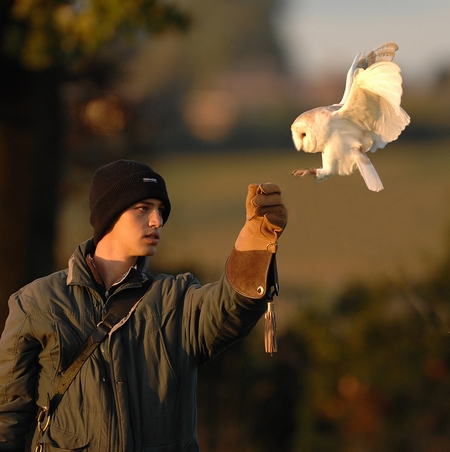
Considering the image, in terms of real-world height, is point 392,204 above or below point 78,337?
above

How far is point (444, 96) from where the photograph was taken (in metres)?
8.83

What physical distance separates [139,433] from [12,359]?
462mm

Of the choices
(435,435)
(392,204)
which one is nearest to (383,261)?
(392,204)

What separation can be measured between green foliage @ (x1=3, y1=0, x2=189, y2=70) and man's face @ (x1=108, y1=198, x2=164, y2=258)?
11.3 ft

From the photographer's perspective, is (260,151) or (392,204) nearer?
(392,204)

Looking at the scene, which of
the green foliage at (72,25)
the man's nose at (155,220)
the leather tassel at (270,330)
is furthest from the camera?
the green foliage at (72,25)

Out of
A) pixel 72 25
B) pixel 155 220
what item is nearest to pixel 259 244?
A: pixel 155 220

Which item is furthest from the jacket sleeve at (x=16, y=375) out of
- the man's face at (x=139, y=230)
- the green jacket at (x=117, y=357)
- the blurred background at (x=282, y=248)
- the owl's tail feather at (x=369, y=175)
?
the blurred background at (x=282, y=248)

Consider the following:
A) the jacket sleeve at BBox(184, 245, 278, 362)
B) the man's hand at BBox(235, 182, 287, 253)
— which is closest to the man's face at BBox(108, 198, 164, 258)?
→ the jacket sleeve at BBox(184, 245, 278, 362)

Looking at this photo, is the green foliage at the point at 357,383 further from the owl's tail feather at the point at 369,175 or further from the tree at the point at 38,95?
the owl's tail feather at the point at 369,175

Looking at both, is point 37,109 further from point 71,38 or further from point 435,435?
point 435,435

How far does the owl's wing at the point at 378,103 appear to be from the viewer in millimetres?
2367

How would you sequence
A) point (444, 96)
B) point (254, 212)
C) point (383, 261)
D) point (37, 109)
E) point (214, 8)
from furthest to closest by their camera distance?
point (214, 8), point (444, 96), point (383, 261), point (37, 109), point (254, 212)

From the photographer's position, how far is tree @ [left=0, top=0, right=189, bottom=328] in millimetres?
5820
